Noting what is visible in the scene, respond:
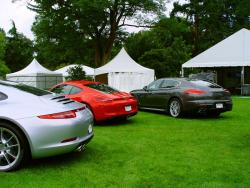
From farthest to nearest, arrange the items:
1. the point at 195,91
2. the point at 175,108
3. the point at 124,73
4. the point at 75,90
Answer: the point at 124,73
the point at 175,108
the point at 195,91
the point at 75,90

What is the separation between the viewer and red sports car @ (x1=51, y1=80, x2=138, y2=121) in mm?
11438

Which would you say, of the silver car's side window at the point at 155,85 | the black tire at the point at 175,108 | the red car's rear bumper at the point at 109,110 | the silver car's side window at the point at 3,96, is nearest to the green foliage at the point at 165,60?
the silver car's side window at the point at 155,85

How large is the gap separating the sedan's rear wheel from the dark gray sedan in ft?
24.7

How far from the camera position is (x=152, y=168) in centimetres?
637

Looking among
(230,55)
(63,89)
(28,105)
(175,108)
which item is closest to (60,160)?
(28,105)

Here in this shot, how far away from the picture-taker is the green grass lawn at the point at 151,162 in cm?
569

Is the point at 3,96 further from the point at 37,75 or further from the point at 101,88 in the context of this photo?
the point at 37,75

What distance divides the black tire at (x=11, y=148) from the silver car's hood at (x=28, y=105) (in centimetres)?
21

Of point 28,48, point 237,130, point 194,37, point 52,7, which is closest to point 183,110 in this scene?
point 237,130

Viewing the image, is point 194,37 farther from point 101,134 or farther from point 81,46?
point 101,134

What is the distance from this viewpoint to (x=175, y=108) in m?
13.6

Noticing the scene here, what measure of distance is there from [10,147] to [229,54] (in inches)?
873

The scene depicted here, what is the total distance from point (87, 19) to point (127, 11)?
404 centimetres

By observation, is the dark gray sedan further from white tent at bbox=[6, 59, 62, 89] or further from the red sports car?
white tent at bbox=[6, 59, 62, 89]
